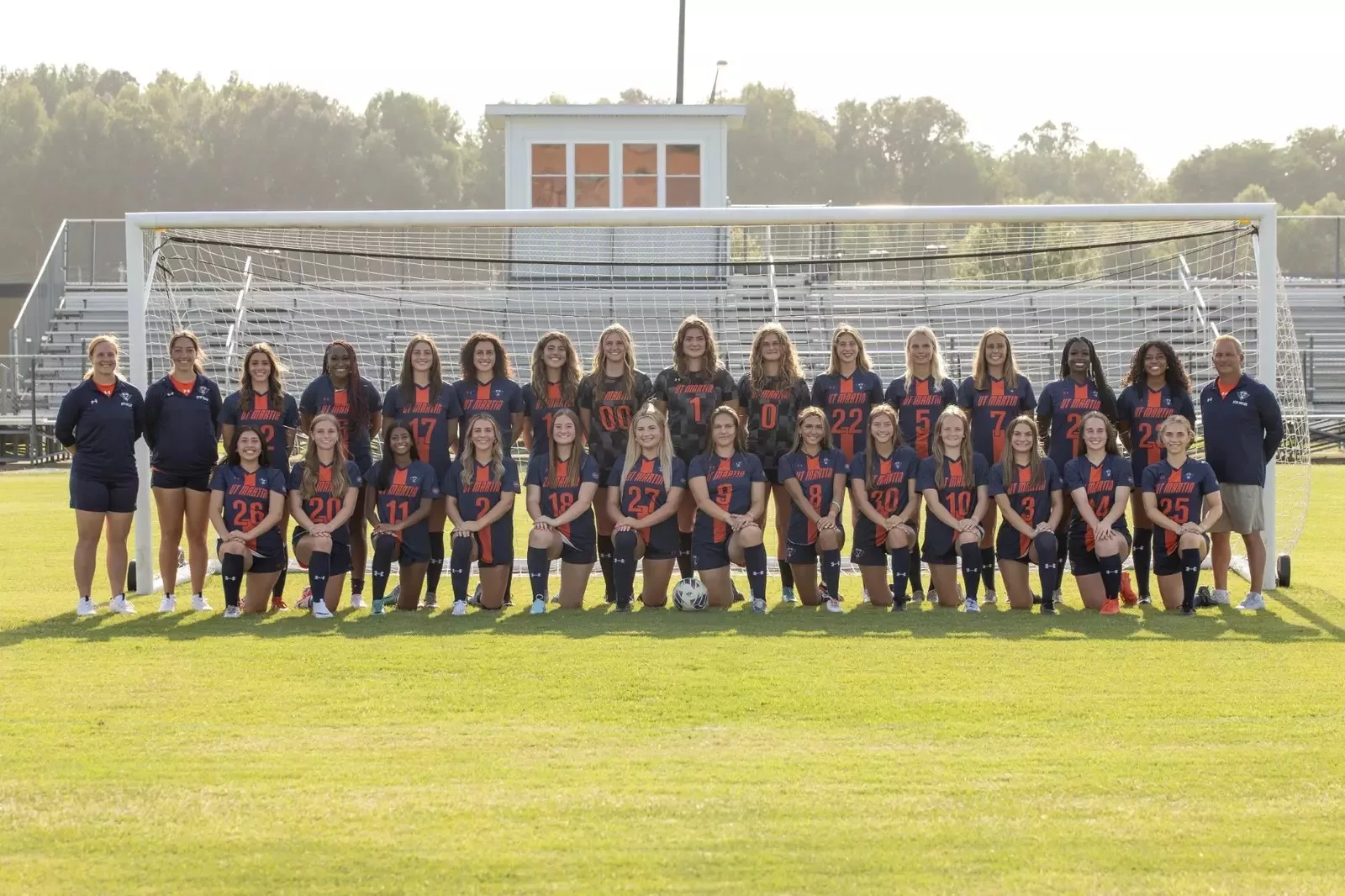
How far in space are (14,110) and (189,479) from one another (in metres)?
63.4

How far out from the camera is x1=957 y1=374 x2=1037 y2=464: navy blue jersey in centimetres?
807

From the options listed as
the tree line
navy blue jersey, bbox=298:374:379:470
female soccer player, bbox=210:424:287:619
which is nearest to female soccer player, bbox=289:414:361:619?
female soccer player, bbox=210:424:287:619

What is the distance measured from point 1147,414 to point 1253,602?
3.77 ft

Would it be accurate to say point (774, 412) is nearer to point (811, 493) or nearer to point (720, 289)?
point (811, 493)

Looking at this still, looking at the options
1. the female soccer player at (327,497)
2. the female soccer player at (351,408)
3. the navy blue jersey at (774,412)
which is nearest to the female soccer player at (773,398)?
the navy blue jersey at (774,412)

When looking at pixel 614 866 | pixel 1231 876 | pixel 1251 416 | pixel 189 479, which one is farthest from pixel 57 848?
pixel 1251 416

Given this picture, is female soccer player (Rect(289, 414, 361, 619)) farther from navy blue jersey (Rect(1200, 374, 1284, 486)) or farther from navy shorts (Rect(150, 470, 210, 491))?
navy blue jersey (Rect(1200, 374, 1284, 486))

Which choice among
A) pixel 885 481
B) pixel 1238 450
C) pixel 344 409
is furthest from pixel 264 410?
pixel 1238 450

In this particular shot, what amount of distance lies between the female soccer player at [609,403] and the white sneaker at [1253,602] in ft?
11.1

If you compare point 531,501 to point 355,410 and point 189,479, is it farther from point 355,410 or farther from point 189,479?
point 189,479

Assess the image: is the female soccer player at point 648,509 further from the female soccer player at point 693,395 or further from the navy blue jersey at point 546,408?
the navy blue jersey at point 546,408

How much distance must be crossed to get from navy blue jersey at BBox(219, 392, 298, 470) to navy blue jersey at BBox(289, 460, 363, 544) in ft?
0.60

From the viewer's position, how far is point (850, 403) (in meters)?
8.20

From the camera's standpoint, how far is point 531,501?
7816mm
